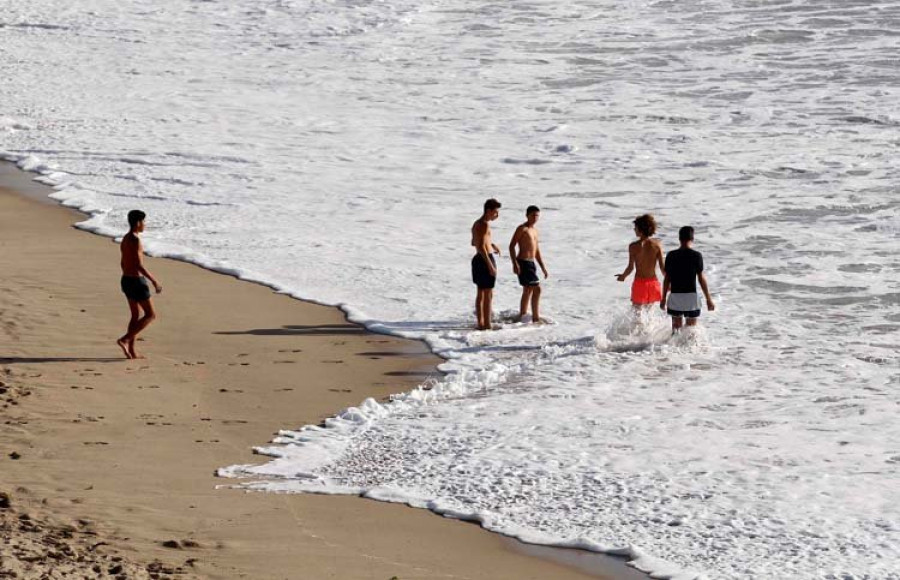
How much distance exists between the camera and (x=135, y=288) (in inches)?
500

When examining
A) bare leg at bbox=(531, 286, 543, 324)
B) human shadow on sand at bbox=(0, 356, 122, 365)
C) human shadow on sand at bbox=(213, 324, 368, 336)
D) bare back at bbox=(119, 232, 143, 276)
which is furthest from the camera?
bare leg at bbox=(531, 286, 543, 324)

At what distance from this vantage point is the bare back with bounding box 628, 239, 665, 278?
13.7 metres

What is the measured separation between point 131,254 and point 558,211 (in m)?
8.75

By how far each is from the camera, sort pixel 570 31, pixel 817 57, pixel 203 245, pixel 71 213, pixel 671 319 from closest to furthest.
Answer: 1. pixel 671 319
2. pixel 203 245
3. pixel 71 213
4. pixel 817 57
5. pixel 570 31

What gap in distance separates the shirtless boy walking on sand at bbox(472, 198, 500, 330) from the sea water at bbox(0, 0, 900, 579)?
0.95 feet

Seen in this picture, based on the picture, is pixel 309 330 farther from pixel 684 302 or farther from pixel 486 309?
pixel 684 302

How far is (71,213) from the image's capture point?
757 inches

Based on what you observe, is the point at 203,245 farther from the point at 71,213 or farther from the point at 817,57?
the point at 817,57

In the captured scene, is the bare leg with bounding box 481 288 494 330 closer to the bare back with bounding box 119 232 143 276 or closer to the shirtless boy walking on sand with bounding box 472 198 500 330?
the shirtless boy walking on sand with bounding box 472 198 500 330

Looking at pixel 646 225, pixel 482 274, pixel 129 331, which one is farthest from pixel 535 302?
pixel 129 331

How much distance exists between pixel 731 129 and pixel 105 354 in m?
15.3

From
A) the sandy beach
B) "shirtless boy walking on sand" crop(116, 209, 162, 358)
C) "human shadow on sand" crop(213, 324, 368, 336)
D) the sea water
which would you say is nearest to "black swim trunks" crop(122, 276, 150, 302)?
"shirtless boy walking on sand" crop(116, 209, 162, 358)

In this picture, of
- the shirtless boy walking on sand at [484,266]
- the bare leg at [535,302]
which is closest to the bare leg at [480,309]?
the shirtless boy walking on sand at [484,266]

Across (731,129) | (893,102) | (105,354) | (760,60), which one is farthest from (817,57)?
(105,354)
